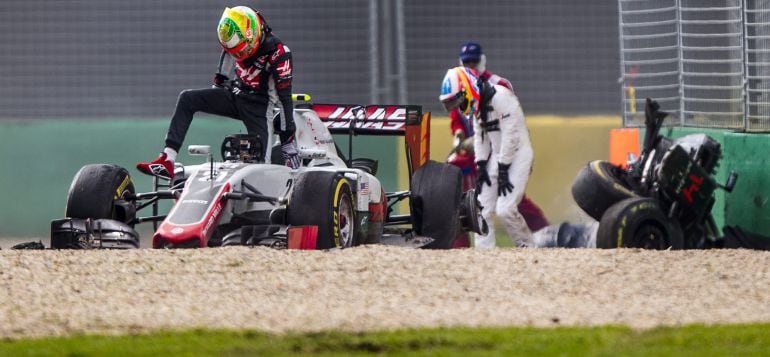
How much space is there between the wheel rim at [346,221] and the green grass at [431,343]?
3.94 m

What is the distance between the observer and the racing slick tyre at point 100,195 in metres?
Result: 11.8

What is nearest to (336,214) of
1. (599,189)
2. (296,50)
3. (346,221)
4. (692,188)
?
(346,221)

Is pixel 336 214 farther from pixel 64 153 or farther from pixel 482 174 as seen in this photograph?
pixel 64 153

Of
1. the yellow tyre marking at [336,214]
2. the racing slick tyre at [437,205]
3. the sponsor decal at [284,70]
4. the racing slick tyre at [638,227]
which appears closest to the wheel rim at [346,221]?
the yellow tyre marking at [336,214]

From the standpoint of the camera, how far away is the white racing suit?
49.0 feet

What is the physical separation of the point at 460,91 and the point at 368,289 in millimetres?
5729

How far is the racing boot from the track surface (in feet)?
4.74

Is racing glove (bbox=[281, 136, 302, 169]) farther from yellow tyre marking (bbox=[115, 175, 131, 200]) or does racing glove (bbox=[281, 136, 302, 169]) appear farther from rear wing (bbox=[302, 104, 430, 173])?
yellow tyre marking (bbox=[115, 175, 131, 200])

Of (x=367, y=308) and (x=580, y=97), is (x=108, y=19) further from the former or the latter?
(x=367, y=308)

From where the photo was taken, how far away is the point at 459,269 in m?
9.86

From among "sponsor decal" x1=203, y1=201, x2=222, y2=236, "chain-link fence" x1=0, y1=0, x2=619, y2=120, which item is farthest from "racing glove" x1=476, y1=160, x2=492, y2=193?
"sponsor decal" x1=203, y1=201, x2=222, y2=236

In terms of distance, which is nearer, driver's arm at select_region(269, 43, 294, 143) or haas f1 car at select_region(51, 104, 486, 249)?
haas f1 car at select_region(51, 104, 486, 249)

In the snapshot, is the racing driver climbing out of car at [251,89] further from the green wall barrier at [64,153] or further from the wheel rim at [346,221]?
the green wall barrier at [64,153]

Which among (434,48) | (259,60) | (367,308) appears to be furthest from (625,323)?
(434,48)
